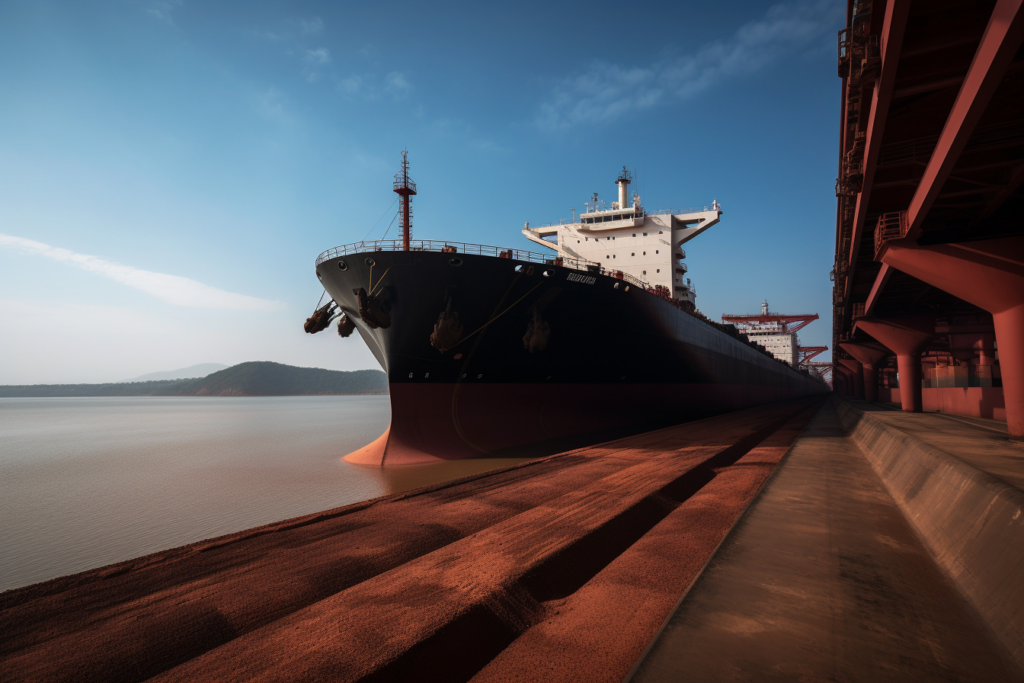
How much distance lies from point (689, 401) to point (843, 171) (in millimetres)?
14133

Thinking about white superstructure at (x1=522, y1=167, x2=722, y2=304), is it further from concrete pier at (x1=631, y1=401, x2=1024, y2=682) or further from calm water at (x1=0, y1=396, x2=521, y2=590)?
concrete pier at (x1=631, y1=401, x2=1024, y2=682)

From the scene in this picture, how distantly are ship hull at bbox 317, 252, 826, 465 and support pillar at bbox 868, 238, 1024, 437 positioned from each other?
7.56 meters

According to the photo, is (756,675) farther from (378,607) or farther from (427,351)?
(427,351)

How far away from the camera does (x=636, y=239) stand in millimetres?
25641

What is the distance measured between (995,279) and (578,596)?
9885 mm

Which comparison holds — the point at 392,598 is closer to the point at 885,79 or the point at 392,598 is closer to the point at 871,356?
the point at 885,79

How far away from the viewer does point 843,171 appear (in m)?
8.35

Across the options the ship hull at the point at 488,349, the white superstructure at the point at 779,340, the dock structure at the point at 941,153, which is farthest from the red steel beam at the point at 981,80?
the white superstructure at the point at 779,340

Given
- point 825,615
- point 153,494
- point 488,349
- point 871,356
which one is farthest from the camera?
point 871,356

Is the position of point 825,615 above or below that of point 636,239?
below

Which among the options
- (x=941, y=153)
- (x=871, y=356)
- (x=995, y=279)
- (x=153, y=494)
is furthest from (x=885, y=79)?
(x=871, y=356)

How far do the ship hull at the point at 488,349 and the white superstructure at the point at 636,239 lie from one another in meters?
9.95

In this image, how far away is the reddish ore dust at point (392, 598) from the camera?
9.62 feet

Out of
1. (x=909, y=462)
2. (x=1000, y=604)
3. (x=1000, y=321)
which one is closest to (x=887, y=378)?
(x=1000, y=321)
